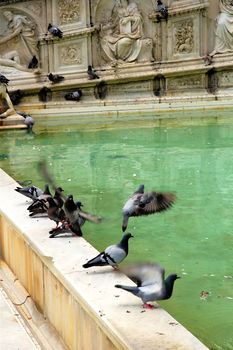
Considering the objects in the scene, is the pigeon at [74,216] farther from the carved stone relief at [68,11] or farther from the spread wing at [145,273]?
the carved stone relief at [68,11]

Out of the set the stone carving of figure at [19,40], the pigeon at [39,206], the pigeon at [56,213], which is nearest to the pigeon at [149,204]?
the pigeon at [56,213]

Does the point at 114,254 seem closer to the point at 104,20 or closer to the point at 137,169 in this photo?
the point at 137,169

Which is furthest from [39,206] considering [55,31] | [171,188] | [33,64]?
[33,64]

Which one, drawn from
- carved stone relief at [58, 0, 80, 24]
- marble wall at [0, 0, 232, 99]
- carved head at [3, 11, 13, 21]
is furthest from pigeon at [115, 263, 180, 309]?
carved head at [3, 11, 13, 21]

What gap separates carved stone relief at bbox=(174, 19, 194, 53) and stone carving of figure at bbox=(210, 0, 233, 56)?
82 cm

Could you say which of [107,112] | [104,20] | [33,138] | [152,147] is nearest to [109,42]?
[104,20]

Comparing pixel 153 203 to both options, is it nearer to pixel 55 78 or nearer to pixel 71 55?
pixel 55 78

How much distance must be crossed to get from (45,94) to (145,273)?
15515 mm

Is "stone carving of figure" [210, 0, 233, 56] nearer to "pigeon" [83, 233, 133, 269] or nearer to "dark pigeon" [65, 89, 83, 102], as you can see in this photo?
"dark pigeon" [65, 89, 83, 102]

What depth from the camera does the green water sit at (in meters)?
3.05

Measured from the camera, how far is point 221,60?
1564cm

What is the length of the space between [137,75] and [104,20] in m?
2.64

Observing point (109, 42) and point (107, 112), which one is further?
point (109, 42)

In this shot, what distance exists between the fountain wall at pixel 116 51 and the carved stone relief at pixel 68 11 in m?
0.03
